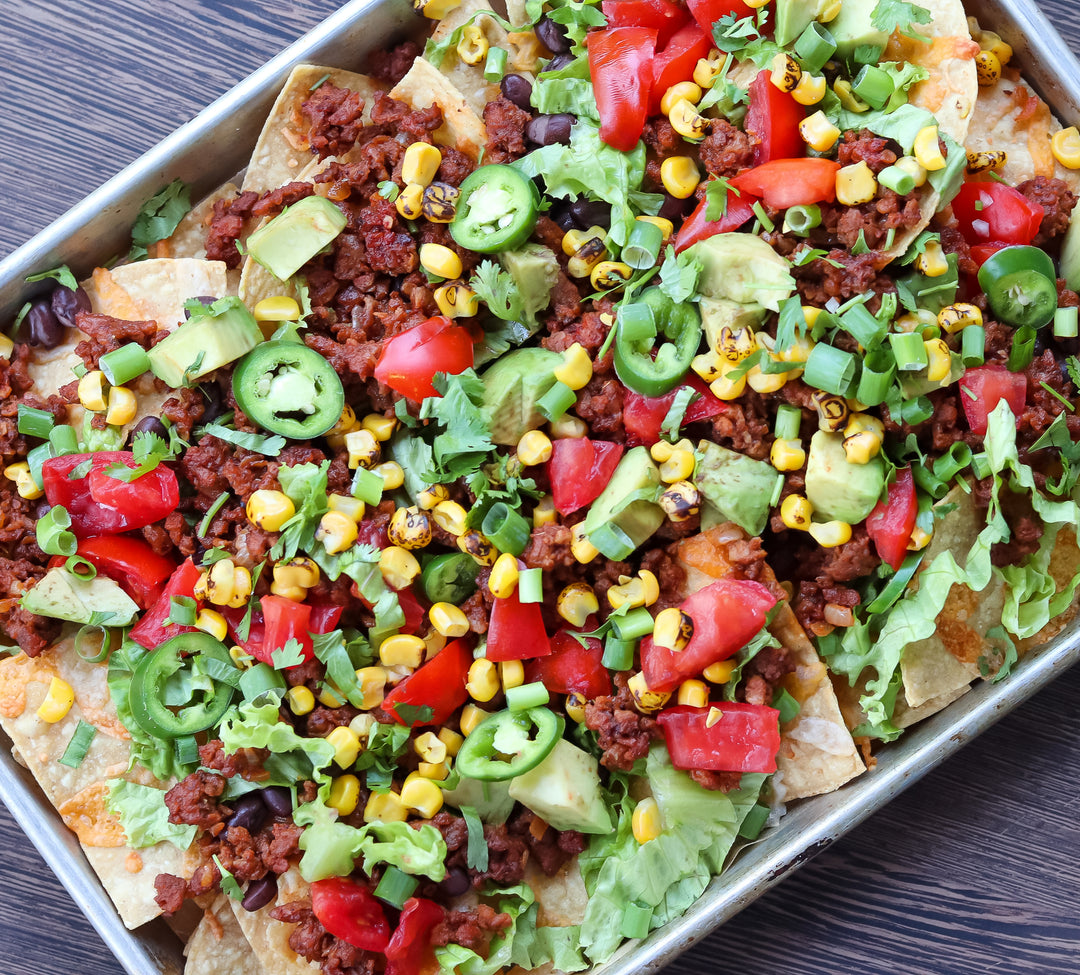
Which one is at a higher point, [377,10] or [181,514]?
[377,10]

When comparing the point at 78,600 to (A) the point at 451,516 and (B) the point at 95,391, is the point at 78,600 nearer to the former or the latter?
(B) the point at 95,391

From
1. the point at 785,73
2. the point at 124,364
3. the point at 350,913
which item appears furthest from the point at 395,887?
the point at 785,73

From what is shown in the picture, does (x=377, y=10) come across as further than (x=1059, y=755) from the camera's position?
No

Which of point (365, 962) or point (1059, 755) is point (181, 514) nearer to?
point (365, 962)

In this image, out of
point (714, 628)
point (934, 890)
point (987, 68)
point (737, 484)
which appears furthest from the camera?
point (934, 890)

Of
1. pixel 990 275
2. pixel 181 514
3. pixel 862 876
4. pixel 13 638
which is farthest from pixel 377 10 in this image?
pixel 862 876

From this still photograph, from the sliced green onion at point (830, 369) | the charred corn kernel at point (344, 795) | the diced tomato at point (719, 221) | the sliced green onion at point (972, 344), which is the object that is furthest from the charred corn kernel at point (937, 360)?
the charred corn kernel at point (344, 795)
